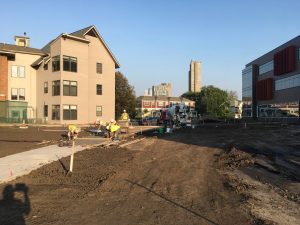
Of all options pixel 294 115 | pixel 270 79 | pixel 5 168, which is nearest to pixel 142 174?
pixel 5 168

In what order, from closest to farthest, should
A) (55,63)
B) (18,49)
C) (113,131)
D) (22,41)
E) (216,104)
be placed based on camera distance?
(113,131) → (55,63) → (18,49) → (22,41) → (216,104)

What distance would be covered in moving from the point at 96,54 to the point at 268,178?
4602 cm

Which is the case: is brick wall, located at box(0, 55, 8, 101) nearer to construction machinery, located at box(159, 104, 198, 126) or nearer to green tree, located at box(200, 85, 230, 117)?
construction machinery, located at box(159, 104, 198, 126)

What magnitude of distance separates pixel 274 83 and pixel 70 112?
1774 inches

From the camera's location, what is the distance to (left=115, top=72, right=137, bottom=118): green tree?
75.9 metres

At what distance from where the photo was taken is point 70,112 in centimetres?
5147

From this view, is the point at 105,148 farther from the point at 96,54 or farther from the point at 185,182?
the point at 96,54

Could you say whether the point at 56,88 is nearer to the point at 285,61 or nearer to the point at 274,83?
the point at 285,61

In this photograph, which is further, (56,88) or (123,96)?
(123,96)

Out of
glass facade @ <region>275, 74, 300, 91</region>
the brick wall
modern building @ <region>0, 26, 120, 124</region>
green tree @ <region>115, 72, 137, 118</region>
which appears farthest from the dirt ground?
green tree @ <region>115, 72, 137, 118</region>

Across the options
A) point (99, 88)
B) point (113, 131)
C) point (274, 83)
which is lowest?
point (113, 131)

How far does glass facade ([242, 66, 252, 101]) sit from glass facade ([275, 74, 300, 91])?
17.7 metres

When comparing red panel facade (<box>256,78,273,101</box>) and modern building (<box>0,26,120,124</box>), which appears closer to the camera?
modern building (<box>0,26,120,124</box>)

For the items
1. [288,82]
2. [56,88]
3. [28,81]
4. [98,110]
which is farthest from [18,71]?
[288,82]
